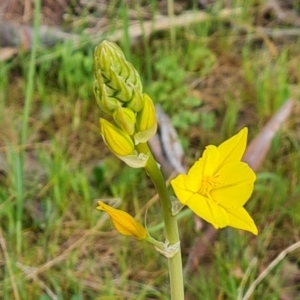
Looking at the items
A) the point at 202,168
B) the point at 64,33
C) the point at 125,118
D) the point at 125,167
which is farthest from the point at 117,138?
the point at 64,33

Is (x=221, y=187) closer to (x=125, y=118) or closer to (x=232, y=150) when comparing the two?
(x=232, y=150)

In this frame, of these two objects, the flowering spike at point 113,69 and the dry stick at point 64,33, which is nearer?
→ the flowering spike at point 113,69

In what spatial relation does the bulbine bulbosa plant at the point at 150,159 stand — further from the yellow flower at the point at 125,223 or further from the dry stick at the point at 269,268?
the dry stick at the point at 269,268

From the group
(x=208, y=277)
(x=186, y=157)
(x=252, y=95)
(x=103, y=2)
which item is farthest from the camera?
(x=103, y=2)

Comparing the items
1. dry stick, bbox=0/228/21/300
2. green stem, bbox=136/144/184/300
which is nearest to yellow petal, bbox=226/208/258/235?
green stem, bbox=136/144/184/300

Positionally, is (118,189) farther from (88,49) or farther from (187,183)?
(187,183)

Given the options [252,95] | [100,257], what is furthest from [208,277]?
[252,95]

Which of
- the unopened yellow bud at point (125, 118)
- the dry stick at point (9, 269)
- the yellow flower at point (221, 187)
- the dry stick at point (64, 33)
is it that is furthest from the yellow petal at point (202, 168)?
the dry stick at point (64, 33)
